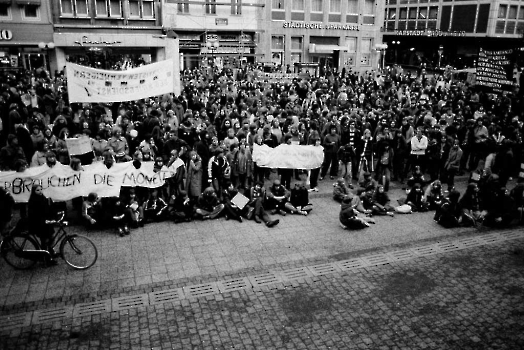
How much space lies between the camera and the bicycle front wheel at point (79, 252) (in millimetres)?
9625

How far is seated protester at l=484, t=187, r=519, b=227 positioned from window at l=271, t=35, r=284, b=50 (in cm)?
3441

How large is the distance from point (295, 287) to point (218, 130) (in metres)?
9.73

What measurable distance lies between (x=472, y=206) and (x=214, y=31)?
108ft

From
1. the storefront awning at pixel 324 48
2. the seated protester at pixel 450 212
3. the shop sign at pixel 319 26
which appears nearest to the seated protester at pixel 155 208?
the seated protester at pixel 450 212

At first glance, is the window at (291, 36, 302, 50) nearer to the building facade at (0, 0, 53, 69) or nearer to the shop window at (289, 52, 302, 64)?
the shop window at (289, 52, 302, 64)

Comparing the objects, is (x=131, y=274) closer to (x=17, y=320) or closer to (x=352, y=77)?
(x=17, y=320)

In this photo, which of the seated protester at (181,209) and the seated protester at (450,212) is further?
the seated protester at (450,212)

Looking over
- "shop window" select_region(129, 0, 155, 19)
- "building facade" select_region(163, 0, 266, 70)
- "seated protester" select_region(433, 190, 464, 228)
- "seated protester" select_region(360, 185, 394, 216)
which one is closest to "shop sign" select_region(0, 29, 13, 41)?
"shop window" select_region(129, 0, 155, 19)

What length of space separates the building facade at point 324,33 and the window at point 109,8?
13.1m

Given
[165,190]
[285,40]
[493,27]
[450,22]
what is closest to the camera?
[165,190]

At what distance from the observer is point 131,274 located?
9469mm

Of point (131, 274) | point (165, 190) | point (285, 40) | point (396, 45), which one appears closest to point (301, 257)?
point (131, 274)

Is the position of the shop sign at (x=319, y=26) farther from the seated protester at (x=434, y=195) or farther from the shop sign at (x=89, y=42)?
the seated protester at (x=434, y=195)

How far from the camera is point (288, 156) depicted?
1465cm
